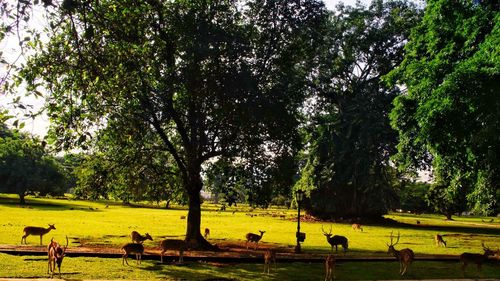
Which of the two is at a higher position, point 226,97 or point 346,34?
point 346,34

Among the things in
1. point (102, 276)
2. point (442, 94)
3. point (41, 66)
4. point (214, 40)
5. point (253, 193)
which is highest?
point (214, 40)

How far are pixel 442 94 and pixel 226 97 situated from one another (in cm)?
948

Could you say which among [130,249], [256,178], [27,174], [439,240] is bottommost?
[130,249]

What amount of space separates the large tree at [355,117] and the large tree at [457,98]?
26.8 m

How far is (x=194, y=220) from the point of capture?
84.4ft

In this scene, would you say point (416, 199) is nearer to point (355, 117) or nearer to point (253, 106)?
point (355, 117)

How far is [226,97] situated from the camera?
21094 mm

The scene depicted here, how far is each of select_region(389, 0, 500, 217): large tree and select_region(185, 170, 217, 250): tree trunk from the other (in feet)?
36.8

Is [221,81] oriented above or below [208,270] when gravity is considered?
above

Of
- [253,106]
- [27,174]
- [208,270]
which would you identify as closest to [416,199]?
[27,174]

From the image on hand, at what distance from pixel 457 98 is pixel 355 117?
33.8 metres

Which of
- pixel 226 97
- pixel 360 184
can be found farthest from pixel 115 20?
pixel 360 184

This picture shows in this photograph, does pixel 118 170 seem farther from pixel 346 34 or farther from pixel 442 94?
pixel 346 34

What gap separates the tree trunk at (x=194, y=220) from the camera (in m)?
24.9
